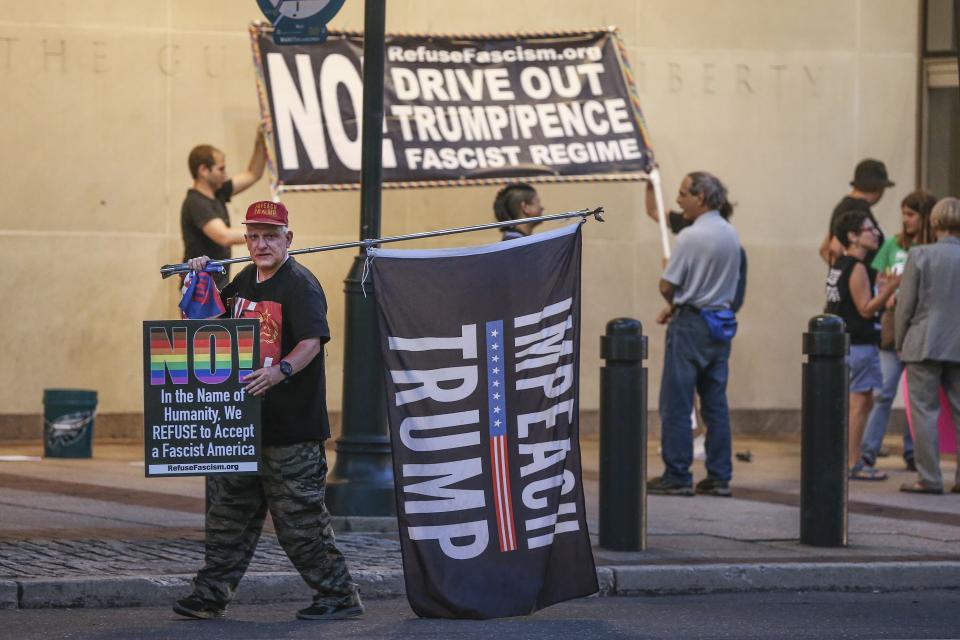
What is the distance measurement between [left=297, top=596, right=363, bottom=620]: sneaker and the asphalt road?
0.05 meters

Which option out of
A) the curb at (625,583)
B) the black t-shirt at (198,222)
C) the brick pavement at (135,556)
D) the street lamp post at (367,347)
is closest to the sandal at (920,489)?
the curb at (625,583)

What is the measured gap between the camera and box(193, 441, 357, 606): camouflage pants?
7145mm

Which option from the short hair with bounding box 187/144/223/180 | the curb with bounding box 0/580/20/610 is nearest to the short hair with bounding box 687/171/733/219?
the short hair with bounding box 187/144/223/180

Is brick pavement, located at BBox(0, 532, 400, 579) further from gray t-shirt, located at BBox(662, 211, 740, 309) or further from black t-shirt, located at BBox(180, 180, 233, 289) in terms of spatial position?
black t-shirt, located at BBox(180, 180, 233, 289)

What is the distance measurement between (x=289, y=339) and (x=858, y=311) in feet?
20.7

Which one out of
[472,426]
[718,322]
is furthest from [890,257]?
[472,426]

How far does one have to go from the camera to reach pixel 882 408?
493 inches

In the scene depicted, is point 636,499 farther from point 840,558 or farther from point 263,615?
point 263,615

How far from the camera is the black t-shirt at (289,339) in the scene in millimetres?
7137

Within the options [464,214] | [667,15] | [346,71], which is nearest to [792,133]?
[667,15]

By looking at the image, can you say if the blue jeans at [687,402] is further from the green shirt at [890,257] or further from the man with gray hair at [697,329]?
the green shirt at [890,257]

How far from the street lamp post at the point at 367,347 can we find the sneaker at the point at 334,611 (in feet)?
7.40

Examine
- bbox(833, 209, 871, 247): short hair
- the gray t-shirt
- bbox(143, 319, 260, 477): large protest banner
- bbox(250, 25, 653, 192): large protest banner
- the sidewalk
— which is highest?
bbox(250, 25, 653, 192): large protest banner

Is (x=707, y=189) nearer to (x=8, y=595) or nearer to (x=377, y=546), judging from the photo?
(x=377, y=546)
